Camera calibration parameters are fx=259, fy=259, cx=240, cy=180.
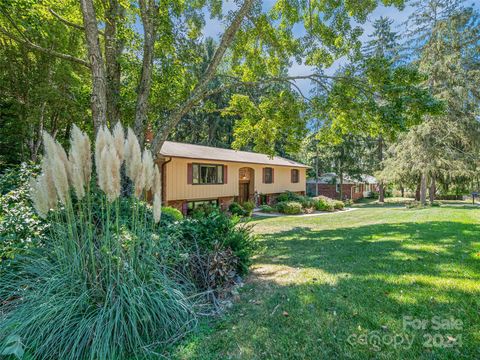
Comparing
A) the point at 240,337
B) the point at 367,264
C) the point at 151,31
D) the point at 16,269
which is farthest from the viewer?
the point at 151,31

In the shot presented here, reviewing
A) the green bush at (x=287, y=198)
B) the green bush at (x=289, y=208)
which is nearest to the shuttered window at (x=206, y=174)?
the green bush at (x=289, y=208)

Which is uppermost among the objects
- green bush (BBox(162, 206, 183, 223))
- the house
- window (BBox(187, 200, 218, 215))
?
the house

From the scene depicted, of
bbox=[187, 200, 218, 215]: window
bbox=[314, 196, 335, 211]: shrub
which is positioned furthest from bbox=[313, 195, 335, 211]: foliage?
bbox=[187, 200, 218, 215]: window

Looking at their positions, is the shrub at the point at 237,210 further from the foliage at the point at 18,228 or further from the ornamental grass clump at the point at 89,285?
the ornamental grass clump at the point at 89,285

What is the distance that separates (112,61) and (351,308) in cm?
889

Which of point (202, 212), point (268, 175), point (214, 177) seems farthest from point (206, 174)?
point (202, 212)

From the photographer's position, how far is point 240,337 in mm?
2609

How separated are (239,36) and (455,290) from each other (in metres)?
9.89

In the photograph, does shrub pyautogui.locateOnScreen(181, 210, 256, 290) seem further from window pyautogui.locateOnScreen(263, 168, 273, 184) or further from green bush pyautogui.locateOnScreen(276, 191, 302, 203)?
green bush pyautogui.locateOnScreen(276, 191, 302, 203)

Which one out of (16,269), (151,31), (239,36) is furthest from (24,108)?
(16,269)

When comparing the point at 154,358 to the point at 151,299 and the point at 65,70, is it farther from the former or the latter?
the point at 65,70

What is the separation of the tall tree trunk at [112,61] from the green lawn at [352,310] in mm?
6521

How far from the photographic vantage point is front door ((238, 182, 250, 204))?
1945 centimetres

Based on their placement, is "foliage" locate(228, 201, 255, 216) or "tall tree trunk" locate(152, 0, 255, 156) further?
"foliage" locate(228, 201, 255, 216)
